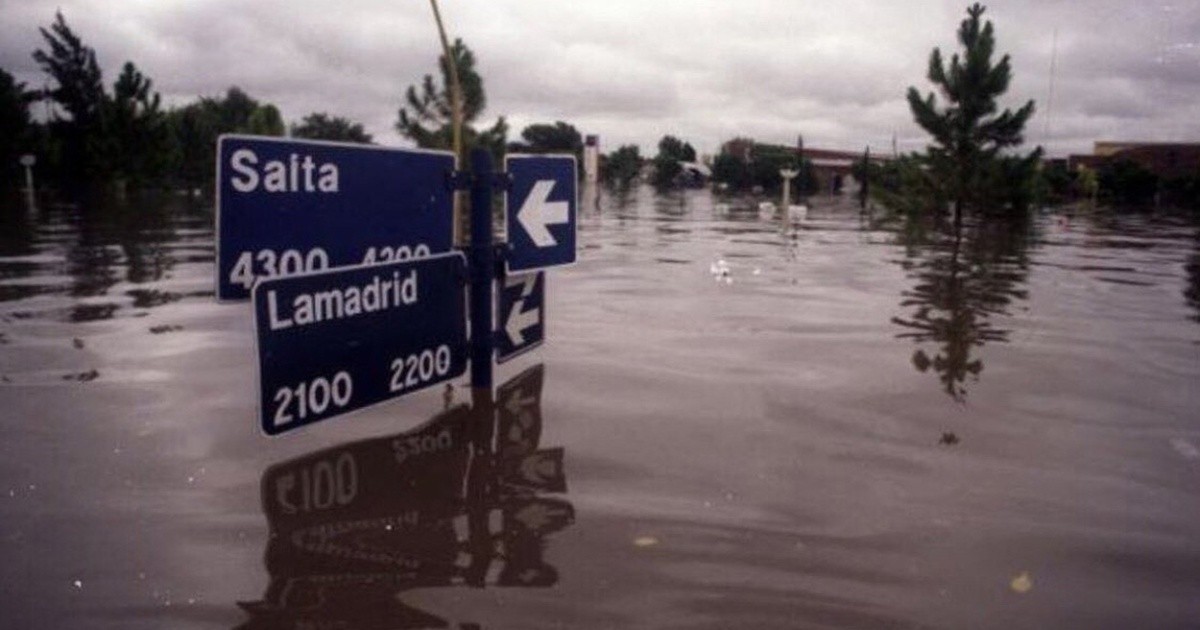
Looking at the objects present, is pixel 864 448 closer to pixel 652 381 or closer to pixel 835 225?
pixel 652 381

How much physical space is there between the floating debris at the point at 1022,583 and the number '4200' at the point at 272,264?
2866 millimetres

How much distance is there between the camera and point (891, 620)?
2730 mm

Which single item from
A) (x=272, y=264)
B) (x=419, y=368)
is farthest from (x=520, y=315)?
(x=272, y=264)

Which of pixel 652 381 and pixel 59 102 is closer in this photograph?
pixel 652 381

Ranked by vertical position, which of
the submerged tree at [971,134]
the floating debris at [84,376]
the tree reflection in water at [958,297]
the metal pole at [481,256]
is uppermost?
the submerged tree at [971,134]

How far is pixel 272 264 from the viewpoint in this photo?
3.24 metres

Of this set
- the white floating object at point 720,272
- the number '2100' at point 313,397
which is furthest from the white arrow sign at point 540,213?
the white floating object at point 720,272

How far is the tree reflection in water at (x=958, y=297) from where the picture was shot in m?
6.60

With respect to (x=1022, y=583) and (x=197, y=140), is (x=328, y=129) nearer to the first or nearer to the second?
(x=197, y=140)

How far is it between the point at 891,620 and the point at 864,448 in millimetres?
1820

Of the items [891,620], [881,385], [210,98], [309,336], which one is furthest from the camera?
[210,98]

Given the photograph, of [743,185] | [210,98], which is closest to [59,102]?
[210,98]

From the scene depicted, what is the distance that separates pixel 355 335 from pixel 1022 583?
2.71 meters

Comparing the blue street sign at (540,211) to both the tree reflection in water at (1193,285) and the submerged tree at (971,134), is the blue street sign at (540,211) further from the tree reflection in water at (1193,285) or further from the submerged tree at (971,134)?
the submerged tree at (971,134)
